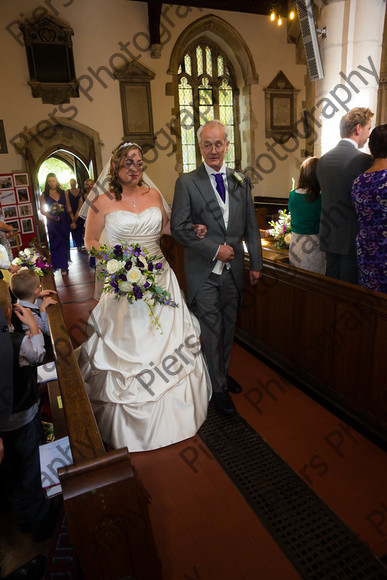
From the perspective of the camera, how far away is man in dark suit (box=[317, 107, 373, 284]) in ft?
9.05

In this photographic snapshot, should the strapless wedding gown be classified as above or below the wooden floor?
above

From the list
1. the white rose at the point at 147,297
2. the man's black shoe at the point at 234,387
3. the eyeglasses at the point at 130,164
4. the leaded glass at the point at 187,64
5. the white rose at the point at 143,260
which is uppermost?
the leaded glass at the point at 187,64

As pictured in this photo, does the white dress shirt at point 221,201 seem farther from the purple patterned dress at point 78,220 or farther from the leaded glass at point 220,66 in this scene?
the leaded glass at point 220,66

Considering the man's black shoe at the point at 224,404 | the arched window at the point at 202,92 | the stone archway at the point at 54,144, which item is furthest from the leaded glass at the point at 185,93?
the man's black shoe at the point at 224,404

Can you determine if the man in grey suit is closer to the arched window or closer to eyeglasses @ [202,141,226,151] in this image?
eyeglasses @ [202,141,226,151]

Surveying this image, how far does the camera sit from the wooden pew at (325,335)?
7.88 ft

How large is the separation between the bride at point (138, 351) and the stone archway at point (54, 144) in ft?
21.7

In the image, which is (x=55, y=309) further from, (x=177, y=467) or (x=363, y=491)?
(x=363, y=491)

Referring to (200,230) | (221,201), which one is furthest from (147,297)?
(221,201)

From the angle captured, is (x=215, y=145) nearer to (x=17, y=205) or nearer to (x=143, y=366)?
(x=143, y=366)

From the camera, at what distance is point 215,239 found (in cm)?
274

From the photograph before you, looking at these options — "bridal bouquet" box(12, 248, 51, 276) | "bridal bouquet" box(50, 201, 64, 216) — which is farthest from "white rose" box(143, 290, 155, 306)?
"bridal bouquet" box(50, 201, 64, 216)

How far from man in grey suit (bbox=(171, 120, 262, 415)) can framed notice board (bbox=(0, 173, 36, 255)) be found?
554 cm

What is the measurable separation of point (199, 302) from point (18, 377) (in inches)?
49.8
